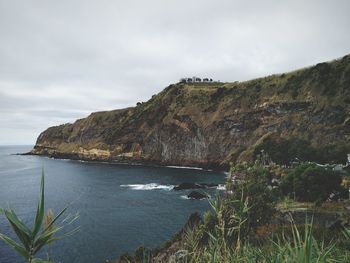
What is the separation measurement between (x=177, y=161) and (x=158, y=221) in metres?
72.2

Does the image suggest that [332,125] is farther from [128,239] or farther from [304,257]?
[304,257]

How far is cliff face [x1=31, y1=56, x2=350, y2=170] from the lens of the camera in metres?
91.5

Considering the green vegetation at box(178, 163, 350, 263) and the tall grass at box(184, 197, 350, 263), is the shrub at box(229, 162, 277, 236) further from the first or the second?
the tall grass at box(184, 197, 350, 263)

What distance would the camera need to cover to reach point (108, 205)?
5975cm

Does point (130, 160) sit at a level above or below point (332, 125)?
below

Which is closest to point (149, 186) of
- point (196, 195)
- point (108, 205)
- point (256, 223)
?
point (196, 195)

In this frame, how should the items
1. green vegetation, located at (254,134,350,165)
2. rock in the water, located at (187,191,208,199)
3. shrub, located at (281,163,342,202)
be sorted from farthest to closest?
1. green vegetation, located at (254,134,350,165)
2. rock in the water, located at (187,191,208,199)
3. shrub, located at (281,163,342,202)

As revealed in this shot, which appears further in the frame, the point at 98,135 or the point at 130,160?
the point at 98,135

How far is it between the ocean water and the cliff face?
17.2 meters

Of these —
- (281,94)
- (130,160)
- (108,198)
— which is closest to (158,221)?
(108,198)

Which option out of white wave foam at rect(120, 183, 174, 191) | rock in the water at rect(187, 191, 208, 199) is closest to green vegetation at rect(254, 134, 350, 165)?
rock in the water at rect(187, 191, 208, 199)

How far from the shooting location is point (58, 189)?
77875mm

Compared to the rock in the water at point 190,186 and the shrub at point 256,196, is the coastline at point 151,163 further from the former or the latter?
the shrub at point 256,196

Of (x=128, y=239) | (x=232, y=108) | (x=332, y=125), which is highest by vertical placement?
(x=232, y=108)
